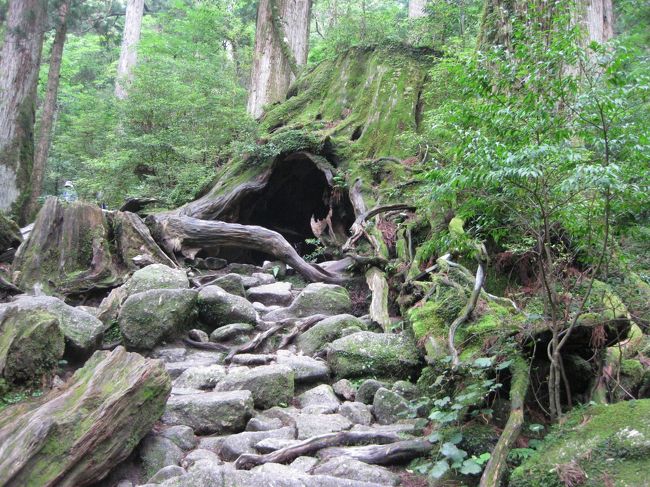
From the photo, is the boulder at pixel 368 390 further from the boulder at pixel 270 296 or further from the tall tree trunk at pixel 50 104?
the tall tree trunk at pixel 50 104

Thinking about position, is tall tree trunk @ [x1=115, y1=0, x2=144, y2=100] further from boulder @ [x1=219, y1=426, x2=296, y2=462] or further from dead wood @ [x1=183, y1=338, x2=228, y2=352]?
boulder @ [x1=219, y1=426, x2=296, y2=462]

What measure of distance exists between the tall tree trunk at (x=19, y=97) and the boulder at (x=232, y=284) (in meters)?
7.62

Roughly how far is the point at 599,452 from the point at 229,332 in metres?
4.55

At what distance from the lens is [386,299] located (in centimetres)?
730

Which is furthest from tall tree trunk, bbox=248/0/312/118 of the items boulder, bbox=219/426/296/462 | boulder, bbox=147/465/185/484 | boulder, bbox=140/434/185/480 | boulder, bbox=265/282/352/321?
boulder, bbox=147/465/185/484

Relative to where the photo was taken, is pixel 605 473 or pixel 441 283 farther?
pixel 441 283

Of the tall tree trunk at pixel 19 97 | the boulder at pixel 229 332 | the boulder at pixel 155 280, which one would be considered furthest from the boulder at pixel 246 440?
the tall tree trunk at pixel 19 97

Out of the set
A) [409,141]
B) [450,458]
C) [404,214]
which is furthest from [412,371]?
[409,141]

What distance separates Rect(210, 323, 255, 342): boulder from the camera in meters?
6.61

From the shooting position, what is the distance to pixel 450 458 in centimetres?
339

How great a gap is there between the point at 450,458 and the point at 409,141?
643cm

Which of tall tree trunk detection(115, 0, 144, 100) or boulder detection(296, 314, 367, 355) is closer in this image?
boulder detection(296, 314, 367, 355)

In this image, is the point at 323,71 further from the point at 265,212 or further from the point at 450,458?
the point at 450,458

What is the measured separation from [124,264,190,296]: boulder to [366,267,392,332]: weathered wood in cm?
242
